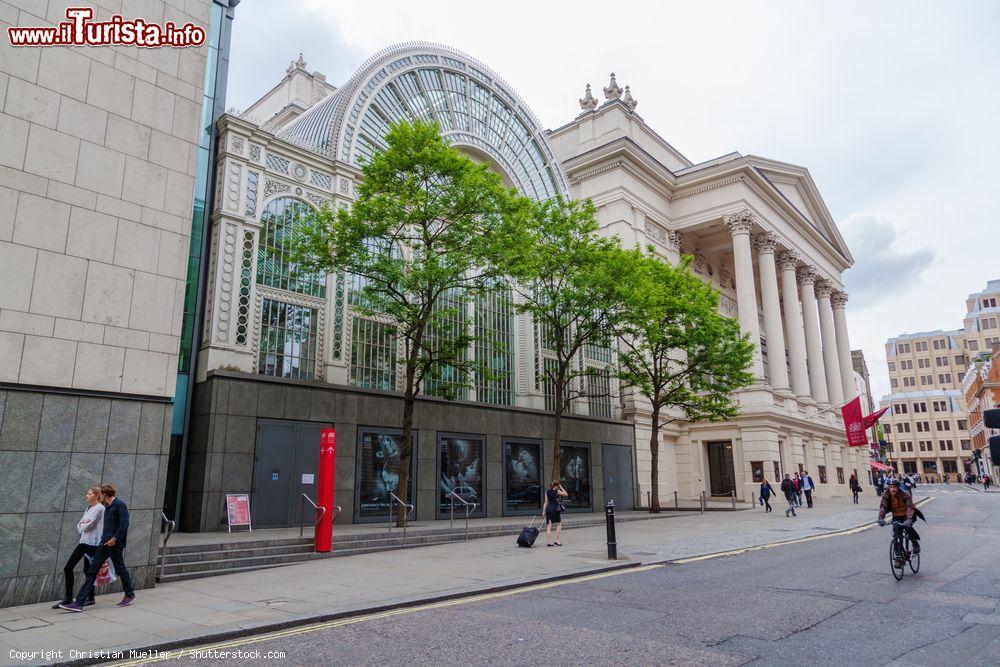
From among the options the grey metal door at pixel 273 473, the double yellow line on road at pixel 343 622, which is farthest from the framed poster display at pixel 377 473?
the double yellow line on road at pixel 343 622

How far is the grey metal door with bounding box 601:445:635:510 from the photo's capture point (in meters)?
30.0

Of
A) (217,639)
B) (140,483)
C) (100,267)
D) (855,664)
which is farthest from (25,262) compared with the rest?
(855,664)

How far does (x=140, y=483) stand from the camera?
10539 millimetres

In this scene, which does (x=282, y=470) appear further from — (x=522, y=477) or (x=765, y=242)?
(x=765, y=242)

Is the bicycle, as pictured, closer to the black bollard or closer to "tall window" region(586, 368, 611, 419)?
the black bollard

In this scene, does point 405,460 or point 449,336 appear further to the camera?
point 449,336

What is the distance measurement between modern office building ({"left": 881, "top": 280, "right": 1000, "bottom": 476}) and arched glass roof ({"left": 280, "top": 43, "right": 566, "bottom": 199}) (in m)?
114

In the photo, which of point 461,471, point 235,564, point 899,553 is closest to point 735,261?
point 461,471

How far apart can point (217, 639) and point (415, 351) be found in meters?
12.1

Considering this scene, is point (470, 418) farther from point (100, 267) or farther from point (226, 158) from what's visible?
point (100, 267)

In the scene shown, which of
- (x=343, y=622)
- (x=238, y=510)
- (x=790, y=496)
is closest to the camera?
(x=343, y=622)

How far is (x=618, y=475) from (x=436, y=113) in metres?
18.6

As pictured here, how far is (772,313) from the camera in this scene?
142 ft

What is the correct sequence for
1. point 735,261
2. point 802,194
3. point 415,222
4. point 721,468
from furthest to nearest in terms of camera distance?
point 802,194 → point 735,261 → point 721,468 → point 415,222
